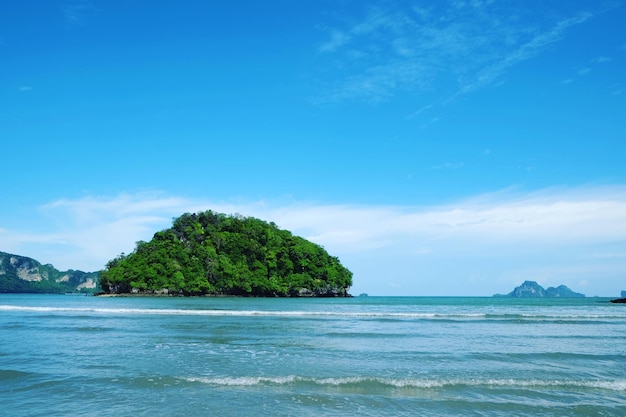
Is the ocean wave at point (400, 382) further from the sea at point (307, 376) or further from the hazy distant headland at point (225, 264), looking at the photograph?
the hazy distant headland at point (225, 264)

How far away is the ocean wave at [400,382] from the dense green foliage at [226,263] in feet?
361

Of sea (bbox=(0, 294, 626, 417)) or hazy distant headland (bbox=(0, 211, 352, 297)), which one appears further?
hazy distant headland (bbox=(0, 211, 352, 297))

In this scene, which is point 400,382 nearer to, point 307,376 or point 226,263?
point 307,376

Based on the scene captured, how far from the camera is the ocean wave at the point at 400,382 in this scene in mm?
12188

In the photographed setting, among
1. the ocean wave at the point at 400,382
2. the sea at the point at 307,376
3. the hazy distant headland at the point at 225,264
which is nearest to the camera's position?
the sea at the point at 307,376

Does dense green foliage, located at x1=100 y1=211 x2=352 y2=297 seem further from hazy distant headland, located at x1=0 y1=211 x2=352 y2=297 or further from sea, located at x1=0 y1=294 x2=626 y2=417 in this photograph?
sea, located at x1=0 y1=294 x2=626 y2=417

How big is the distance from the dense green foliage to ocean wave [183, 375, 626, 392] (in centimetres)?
11013

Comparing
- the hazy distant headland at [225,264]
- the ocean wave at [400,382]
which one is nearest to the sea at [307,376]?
the ocean wave at [400,382]

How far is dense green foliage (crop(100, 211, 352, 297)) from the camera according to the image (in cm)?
12012

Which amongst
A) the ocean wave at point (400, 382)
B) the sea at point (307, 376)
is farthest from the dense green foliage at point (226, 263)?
the ocean wave at point (400, 382)

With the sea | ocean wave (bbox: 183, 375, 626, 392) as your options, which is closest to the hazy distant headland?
the sea

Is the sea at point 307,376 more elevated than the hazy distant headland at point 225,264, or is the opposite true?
the hazy distant headland at point 225,264

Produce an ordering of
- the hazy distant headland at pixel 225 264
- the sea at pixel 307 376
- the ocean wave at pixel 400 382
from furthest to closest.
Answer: the hazy distant headland at pixel 225 264 < the ocean wave at pixel 400 382 < the sea at pixel 307 376

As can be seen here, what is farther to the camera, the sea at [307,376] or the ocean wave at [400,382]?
the ocean wave at [400,382]
